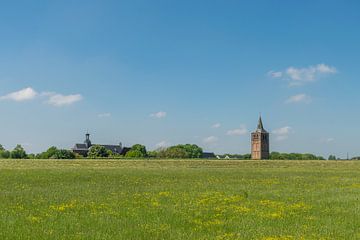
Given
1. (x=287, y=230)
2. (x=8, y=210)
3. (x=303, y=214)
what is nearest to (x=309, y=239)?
(x=287, y=230)

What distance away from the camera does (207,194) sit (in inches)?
1149

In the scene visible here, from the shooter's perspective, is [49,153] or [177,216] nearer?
[177,216]

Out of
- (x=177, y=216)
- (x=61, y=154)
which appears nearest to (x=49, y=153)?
(x=61, y=154)

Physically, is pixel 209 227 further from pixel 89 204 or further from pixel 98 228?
pixel 89 204

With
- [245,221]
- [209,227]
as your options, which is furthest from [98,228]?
[245,221]

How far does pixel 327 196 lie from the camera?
94.8 feet

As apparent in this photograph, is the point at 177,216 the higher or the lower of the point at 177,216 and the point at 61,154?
the lower

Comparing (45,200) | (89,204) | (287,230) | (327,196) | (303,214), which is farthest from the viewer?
(327,196)

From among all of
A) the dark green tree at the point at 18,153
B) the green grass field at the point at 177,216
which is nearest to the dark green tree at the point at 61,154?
the dark green tree at the point at 18,153

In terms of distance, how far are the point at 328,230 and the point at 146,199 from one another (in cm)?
1232

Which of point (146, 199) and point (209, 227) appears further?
point (146, 199)

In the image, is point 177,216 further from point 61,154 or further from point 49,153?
point 49,153

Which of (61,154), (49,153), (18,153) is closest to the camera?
(61,154)

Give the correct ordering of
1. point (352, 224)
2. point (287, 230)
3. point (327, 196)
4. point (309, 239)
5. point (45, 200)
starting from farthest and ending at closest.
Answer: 1. point (327, 196)
2. point (45, 200)
3. point (352, 224)
4. point (287, 230)
5. point (309, 239)
